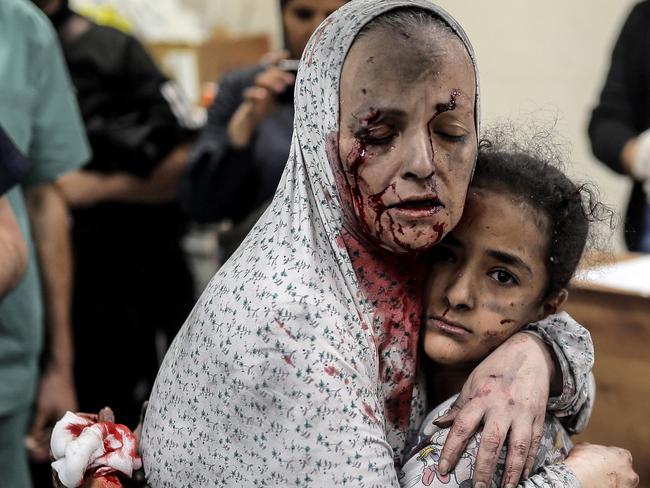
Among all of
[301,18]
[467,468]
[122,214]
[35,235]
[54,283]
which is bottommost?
[122,214]

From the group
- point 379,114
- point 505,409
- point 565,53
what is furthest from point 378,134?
point 565,53

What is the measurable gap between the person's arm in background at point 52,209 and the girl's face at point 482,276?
966 millimetres

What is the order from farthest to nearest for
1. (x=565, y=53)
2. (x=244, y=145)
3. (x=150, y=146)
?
(x=565, y=53), (x=150, y=146), (x=244, y=145)

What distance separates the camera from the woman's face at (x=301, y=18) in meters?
1.67

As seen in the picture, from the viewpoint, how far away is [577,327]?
43.1 inches

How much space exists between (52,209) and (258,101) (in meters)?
0.48

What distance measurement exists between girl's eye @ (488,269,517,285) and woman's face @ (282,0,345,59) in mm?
764

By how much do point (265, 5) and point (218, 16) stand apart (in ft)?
0.87

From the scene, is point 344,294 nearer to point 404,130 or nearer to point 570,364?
point 404,130

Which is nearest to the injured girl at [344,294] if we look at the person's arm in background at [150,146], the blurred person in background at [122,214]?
the blurred person in background at [122,214]

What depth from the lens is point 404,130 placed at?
0.90 meters

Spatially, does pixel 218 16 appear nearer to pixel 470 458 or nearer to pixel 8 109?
pixel 8 109

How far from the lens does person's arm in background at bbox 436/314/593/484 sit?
928 millimetres

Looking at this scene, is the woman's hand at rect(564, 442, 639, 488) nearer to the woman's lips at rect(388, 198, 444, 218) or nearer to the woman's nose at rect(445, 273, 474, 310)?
the woman's nose at rect(445, 273, 474, 310)
